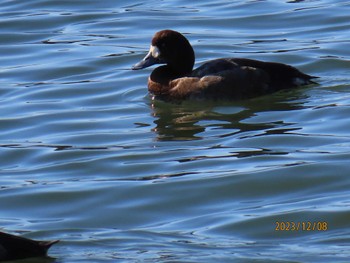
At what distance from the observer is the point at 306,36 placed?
16.8 metres

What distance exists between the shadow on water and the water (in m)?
0.02

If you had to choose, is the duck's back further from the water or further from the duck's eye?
the duck's eye

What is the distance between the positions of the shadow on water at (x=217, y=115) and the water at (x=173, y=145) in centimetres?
2

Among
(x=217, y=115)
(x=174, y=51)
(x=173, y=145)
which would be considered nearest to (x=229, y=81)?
(x=217, y=115)

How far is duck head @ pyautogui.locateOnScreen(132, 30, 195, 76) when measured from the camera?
46.3ft

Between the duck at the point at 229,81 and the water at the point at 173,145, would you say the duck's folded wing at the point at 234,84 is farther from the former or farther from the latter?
the water at the point at 173,145

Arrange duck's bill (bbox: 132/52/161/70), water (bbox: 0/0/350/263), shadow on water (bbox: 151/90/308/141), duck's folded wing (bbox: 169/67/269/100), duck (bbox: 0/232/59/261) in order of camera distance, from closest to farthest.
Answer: duck (bbox: 0/232/59/261) < water (bbox: 0/0/350/263) < shadow on water (bbox: 151/90/308/141) < duck's folded wing (bbox: 169/67/269/100) < duck's bill (bbox: 132/52/161/70)

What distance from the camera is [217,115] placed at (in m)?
13.0

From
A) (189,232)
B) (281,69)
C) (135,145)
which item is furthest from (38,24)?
(189,232)

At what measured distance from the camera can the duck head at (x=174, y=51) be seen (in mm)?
14117

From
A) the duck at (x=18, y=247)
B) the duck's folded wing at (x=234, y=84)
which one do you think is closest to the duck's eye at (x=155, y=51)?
the duck's folded wing at (x=234, y=84)

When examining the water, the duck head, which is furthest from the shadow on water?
the duck head

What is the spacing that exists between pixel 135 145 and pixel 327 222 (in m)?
3.31

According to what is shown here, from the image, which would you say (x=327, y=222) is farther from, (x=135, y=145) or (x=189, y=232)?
(x=135, y=145)
